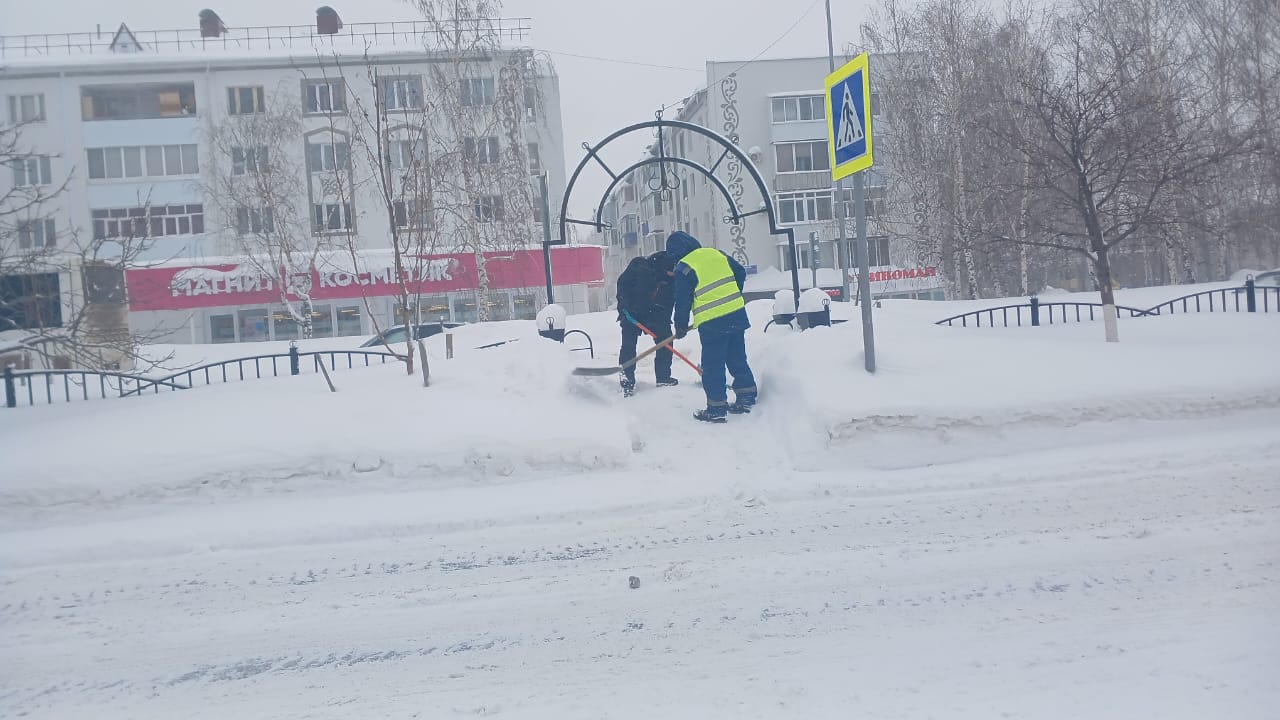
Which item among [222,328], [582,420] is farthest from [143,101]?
[582,420]

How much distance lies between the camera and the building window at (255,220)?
969 inches

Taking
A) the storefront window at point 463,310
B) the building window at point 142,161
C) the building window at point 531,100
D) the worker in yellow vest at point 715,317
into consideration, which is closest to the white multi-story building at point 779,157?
the storefront window at point 463,310

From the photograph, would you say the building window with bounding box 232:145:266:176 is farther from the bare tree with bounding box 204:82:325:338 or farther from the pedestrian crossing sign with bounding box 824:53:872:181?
the pedestrian crossing sign with bounding box 824:53:872:181

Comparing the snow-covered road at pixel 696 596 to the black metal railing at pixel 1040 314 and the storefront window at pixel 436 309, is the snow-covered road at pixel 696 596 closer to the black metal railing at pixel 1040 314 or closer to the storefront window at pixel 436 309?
the black metal railing at pixel 1040 314

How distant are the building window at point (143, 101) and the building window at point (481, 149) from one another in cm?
1728

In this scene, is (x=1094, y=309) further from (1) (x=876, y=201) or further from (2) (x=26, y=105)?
(2) (x=26, y=105)

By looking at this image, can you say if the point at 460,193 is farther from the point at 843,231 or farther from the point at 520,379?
the point at 520,379

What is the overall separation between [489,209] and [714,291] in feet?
52.1

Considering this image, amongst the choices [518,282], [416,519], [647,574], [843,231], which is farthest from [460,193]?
[647,574]

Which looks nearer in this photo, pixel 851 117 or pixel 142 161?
pixel 851 117

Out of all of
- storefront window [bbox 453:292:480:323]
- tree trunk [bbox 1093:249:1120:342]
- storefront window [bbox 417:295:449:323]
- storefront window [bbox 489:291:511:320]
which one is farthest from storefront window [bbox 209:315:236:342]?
tree trunk [bbox 1093:249:1120:342]

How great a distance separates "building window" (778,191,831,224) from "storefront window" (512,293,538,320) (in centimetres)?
1579

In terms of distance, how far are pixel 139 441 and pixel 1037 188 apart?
9.91 m

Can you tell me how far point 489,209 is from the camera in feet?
73.6
